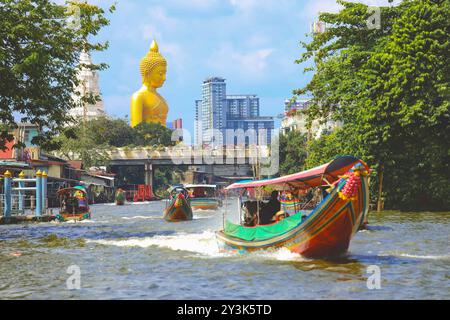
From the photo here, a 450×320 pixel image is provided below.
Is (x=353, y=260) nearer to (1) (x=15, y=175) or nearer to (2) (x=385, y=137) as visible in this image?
(2) (x=385, y=137)

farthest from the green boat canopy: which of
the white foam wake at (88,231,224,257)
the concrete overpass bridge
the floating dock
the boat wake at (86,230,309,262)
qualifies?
the concrete overpass bridge

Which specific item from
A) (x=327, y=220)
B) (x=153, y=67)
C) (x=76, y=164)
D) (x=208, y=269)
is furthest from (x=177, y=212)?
(x=153, y=67)

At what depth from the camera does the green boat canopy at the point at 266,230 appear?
15188mm

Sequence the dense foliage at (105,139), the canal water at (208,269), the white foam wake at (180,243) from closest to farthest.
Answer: the canal water at (208,269) < the white foam wake at (180,243) < the dense foliage at (105,139)

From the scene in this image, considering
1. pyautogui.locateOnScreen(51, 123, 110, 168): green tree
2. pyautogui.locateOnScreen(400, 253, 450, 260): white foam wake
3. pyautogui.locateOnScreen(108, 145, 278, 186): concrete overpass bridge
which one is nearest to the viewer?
pyautogui.locateOnScreen(400, 253, 450, 260): white foam wake

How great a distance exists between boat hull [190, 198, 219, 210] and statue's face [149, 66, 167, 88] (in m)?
65.1

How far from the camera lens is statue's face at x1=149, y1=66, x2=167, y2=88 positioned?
10820cm

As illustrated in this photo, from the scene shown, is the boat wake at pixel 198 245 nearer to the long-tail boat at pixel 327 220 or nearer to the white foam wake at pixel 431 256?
the long-tail boat at pixel 327 220

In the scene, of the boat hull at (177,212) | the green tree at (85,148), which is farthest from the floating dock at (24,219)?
the green tree at (85,148)

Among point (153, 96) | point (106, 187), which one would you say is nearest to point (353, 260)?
point (106, 187)

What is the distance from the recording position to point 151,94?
110 m

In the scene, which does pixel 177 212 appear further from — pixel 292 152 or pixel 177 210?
pixel 292 152

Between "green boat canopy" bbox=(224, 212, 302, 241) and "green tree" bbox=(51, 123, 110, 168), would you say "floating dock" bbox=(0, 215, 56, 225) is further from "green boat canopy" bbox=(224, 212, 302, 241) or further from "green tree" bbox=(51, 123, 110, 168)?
"green tree" bbox=(51, 123, 110, 168)
